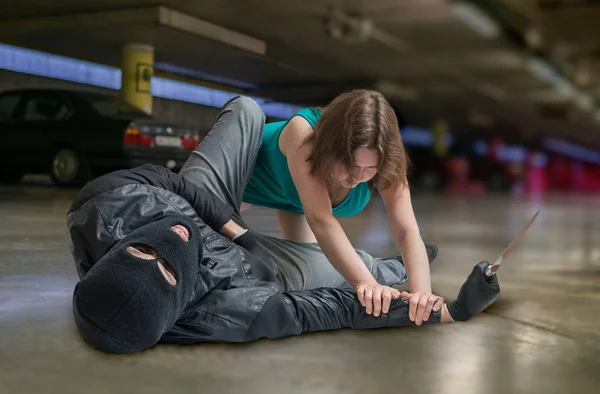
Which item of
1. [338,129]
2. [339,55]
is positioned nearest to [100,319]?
[338,129]

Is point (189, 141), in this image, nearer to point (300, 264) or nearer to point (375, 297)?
point (300, 264)

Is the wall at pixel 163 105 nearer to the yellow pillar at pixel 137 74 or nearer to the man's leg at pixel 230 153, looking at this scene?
the yellow pillar at pixel 137 74

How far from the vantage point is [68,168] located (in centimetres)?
802

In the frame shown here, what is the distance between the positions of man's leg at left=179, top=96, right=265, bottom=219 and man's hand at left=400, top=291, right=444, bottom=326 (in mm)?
724

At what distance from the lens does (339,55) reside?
1659 centimetres

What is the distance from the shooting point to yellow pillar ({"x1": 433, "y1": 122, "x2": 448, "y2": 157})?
2730 centimetres

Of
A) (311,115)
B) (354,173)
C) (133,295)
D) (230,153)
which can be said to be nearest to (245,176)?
(230,153)

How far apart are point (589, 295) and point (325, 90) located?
A: 64.9ft

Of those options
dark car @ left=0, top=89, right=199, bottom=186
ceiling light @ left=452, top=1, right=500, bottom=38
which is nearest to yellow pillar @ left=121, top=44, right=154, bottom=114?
dark car @ left=0, top=89, right=199, bottom=186

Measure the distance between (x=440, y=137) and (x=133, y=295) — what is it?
27.6m

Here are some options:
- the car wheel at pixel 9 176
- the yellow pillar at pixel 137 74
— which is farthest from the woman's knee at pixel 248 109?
the yellow pillar at pixel 137 74

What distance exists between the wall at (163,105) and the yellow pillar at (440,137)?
985 centimetres

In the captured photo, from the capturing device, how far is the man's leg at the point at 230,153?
85.2 inches

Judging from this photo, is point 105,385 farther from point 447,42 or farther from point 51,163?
point 447,42
